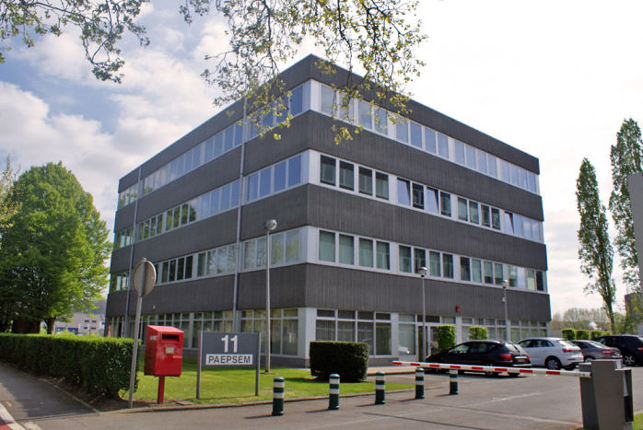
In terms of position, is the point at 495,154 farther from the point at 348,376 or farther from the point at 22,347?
the point at 22,347

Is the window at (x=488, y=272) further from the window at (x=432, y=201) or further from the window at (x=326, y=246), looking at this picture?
the window at (x=326, y=246)

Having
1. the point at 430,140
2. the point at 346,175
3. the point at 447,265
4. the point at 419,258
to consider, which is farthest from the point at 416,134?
the point at 447,265

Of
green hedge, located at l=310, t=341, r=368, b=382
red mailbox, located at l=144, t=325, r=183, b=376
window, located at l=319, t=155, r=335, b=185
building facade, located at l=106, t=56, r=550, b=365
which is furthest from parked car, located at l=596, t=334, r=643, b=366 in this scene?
red mailbox, located at l=144, t=325, r=183, b=376

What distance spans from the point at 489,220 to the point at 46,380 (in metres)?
26.5

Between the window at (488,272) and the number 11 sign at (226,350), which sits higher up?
the window at (488,272)

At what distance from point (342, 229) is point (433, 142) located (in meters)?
9.86

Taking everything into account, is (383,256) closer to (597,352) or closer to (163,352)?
(597,352)

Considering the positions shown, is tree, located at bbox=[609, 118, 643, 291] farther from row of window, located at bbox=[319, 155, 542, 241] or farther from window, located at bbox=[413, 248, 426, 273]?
window, located at bbox=[413, 248, 426, 273]

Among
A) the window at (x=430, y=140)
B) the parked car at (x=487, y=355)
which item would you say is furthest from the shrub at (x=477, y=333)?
the window at (x=430, y=140)

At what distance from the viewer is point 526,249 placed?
36250 millimetres

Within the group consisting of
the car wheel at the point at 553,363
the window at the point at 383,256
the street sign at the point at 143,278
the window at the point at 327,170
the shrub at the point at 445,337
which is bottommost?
the car wheel at the point at 553,363

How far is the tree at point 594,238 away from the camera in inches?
1911

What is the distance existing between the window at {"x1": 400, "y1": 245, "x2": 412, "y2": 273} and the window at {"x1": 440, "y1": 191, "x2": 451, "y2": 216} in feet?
13.4

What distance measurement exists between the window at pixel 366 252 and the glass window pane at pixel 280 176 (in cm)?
456
